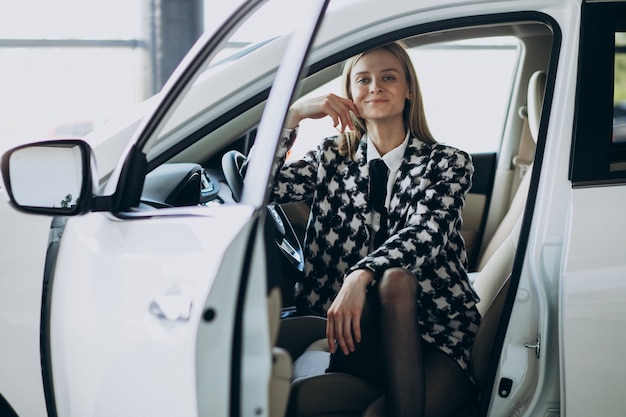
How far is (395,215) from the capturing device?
2.02 meters

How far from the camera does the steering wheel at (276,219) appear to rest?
6.64 feet

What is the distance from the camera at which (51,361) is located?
148 cm

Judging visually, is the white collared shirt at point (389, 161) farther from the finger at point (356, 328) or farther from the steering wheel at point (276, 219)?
the finger at point (356, 328)

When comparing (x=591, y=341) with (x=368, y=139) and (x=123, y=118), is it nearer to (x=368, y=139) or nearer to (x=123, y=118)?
(x=368, y=139)

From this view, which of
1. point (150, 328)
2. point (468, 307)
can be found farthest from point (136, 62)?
point (150, 328)

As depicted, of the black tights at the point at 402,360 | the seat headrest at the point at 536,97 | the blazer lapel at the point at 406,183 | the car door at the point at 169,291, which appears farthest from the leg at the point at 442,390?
the seat headrest at the point at 536,97

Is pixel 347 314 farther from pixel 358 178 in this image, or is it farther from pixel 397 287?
pixel 358 178

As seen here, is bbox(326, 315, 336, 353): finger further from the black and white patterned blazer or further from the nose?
the nose

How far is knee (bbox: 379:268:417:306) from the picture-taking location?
1.78 metres

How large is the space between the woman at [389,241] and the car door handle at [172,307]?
54 centimetres

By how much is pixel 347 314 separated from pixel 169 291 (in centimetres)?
55

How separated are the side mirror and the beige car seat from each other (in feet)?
2.48

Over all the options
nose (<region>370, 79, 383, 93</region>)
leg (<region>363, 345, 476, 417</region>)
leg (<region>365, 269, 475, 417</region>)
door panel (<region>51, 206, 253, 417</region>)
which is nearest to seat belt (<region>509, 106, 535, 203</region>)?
nose (<region>370, 79, 383, 93</region>)

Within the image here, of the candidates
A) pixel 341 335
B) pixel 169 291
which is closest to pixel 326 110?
pixel 341 335
